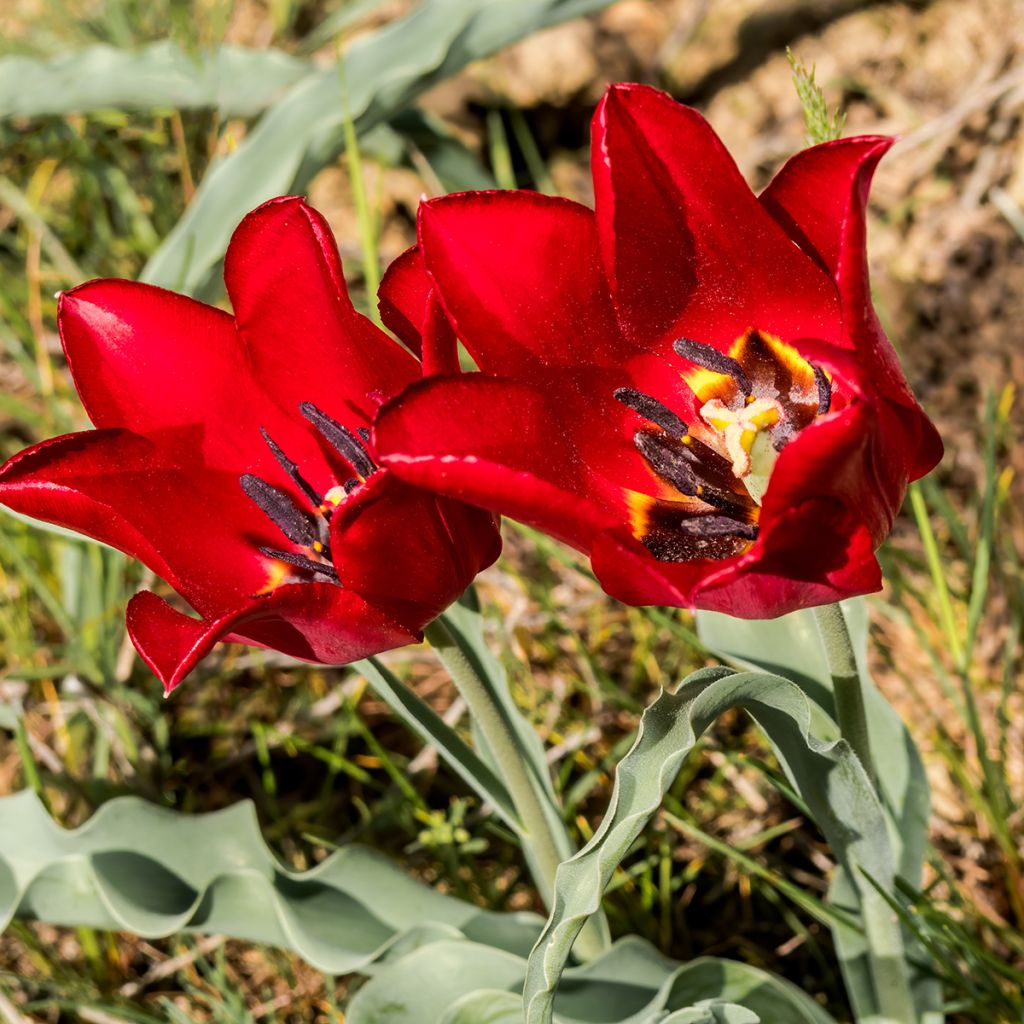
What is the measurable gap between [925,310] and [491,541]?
6.02 ft

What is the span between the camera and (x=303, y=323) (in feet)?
3.77

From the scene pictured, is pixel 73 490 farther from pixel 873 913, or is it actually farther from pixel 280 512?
pixel 873 913

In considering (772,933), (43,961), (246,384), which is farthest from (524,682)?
(246,384)

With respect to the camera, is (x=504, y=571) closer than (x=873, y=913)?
No

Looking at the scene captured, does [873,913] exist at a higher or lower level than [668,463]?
lower

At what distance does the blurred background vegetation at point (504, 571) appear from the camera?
1839mm

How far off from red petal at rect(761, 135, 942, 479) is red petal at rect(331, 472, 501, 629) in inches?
12.7

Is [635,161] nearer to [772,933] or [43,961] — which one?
[772,933]

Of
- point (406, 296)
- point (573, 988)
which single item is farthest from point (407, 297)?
point (573, 988)

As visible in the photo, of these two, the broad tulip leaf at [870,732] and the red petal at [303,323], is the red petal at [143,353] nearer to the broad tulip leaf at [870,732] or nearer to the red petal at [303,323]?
the red petal at [303,323]

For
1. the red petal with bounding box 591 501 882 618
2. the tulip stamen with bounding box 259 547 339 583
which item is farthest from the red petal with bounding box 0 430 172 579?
the red petal with bounding box 591 501 882 618

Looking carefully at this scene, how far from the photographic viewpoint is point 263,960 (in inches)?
78.6

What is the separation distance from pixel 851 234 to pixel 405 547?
0.38 meters

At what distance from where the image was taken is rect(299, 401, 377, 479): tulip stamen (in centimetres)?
116
